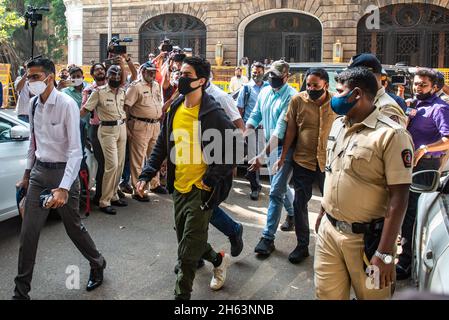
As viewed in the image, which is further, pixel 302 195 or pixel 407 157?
pixel 302 195

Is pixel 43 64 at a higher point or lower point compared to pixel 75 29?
lower

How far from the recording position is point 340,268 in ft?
8.83

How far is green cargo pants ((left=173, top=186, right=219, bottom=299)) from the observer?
330 centimetres

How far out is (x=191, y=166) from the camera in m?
3.44

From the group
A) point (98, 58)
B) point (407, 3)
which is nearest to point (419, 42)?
point (407, 3)

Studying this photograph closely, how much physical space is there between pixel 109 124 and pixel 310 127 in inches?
108

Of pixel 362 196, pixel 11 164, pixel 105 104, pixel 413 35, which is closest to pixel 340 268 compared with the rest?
pixel 362 196

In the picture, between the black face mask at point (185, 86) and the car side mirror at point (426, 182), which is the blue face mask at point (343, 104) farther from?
the black face mask at point (185, 86)

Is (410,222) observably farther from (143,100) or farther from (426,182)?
(143,100)

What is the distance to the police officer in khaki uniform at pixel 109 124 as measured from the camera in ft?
19.9

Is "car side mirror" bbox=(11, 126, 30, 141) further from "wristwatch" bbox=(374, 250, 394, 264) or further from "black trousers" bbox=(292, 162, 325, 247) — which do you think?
"wristwatch" bbox=(374, 250, 394, 264)

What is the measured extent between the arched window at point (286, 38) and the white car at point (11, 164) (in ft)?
60.4

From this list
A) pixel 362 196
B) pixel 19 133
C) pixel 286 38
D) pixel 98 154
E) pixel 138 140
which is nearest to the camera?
pixel 362 196

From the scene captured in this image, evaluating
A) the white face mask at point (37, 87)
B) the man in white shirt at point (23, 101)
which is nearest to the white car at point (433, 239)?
the white face mask at point (37, 87)
